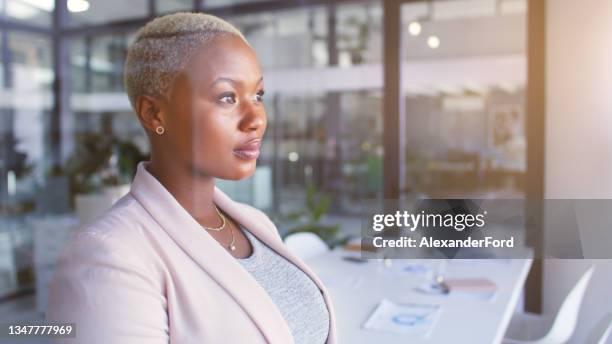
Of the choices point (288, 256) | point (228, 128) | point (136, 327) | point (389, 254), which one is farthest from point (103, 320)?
point (389, 254)

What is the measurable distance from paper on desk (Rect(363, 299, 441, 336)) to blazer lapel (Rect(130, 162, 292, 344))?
0.95m

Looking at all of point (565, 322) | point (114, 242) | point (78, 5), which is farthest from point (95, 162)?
point (114, 242)

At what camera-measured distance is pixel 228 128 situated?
89cm

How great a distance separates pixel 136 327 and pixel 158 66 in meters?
0.38

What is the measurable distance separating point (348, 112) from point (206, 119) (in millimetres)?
4444

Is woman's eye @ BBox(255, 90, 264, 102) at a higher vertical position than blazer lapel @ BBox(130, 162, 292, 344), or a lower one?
higher

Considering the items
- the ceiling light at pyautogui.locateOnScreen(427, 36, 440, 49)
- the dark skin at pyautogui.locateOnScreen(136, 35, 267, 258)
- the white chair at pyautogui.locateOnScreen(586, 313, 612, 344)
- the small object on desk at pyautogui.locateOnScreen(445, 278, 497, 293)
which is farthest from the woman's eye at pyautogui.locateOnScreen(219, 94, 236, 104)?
the ceiling light at pyautogui.locateOnScreen(427, 36, 440, 49)

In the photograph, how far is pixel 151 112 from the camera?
869mm

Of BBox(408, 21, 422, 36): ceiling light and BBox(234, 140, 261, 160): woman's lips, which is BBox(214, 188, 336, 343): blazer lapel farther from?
BBox(408, 21, 422, 36): ceiling light

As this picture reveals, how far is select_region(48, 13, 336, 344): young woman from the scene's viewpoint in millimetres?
719

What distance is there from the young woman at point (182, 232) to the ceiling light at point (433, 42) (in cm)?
349

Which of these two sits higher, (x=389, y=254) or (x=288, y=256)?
(x=288, y=256)

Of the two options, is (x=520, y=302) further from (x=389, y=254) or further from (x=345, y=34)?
(x=345, y=34)

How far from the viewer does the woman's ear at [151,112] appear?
0.86 metres
